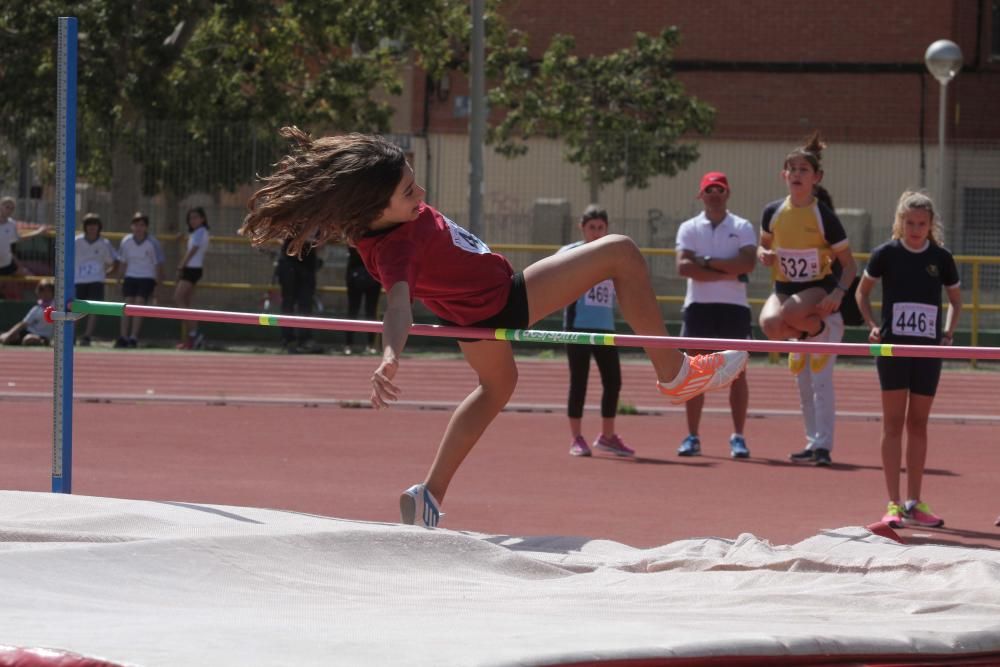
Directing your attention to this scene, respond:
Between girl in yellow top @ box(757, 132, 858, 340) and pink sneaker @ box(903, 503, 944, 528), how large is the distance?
5.09ft

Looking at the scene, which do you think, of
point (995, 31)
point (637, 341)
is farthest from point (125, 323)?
point (995, 31)

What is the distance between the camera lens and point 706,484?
8.66m

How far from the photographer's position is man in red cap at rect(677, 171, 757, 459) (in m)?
9.54

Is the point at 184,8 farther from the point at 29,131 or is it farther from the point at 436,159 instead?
the point at 436,159

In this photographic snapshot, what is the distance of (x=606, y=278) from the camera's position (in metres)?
5.91

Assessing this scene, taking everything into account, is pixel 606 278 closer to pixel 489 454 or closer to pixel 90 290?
pixel 489 454

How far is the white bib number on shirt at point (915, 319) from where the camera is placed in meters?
7.32

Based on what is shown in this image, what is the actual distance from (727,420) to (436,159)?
9.92 metres

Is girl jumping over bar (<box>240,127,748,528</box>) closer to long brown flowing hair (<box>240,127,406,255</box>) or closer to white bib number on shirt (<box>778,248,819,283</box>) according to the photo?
long brown flowing hair (<box>240,127,406,255</box>)

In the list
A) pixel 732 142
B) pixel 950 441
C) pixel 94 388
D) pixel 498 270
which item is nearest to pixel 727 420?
pixel 950 441

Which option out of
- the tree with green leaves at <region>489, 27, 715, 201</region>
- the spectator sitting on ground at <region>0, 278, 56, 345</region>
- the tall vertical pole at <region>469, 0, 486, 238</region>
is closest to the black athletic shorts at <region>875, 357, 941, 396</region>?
the tall vertical pole at <region>469, 0, 486, 238</region>

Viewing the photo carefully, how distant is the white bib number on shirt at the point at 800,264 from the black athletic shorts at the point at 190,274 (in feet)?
33.0

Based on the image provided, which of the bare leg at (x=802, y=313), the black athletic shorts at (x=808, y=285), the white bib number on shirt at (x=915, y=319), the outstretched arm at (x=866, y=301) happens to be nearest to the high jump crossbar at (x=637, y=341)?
the white bib number on shirt at (x=915, y=319)

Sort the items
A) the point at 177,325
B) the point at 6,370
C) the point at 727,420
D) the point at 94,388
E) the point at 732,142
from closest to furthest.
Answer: the point at 727,420 → the point at 94,388 → the point at 6,370 → the point at 177,325 → the point at 732,142
